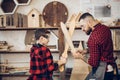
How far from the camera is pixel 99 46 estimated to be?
109 inches

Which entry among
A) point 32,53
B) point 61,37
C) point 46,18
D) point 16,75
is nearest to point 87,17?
point 32,53

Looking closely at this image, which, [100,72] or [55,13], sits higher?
[55,13]

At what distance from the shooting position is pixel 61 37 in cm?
448

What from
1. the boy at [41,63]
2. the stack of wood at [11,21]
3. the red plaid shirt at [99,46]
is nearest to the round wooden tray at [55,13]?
the stack of wood at [11,21]

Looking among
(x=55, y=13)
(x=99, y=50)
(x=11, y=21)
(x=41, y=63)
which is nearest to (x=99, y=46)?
(x=99, y=50)

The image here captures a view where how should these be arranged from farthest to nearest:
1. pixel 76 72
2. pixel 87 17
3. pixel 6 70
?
pixel 6 70 < pixel 76 72 < pixel 87 17

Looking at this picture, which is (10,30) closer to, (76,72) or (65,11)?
(65,11)

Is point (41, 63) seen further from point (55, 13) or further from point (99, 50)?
point (55, 13)

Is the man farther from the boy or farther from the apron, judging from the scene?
the boy

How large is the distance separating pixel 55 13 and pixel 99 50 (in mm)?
2115

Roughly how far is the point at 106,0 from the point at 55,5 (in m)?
0.84

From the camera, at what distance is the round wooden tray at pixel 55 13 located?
15.6ft

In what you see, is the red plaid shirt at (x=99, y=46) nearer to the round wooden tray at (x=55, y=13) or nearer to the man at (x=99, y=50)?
the man at (x=99, y=50)

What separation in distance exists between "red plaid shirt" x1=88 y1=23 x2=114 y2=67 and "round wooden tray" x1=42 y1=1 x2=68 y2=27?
6.38 ft
